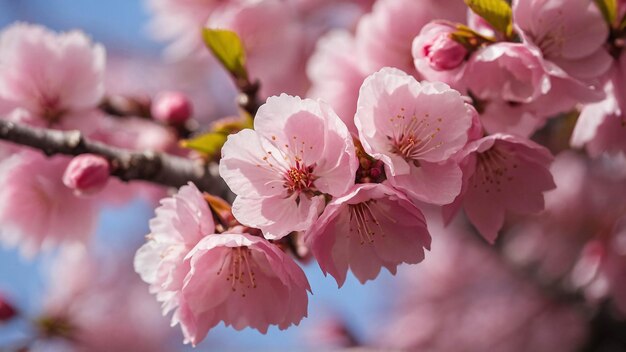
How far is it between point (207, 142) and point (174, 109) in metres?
0.46

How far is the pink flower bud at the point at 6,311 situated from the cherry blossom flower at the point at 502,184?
5.08 feet

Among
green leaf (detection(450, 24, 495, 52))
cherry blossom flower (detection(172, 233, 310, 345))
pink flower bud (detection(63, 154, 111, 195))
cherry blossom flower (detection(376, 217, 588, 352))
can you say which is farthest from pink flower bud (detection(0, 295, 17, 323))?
cherry blossom flower (detection(376, 217, 588, 352))

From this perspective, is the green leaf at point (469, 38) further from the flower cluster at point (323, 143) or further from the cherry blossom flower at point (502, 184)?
the cherry blossom flower at point (502, 184)

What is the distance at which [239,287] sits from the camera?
1.27 m

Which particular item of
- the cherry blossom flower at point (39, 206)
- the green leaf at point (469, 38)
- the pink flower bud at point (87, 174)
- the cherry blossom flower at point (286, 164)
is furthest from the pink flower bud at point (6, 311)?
the green leaf at point (469, 38)

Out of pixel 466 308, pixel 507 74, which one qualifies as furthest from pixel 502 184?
pixel 466 308

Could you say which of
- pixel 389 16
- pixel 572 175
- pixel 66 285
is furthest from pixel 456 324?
pixel 389 16

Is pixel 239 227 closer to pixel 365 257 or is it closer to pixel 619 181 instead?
pixel 365 257

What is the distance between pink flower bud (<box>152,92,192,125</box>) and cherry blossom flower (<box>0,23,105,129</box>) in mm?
202

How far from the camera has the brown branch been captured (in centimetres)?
150

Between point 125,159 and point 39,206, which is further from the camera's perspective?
point 39,206

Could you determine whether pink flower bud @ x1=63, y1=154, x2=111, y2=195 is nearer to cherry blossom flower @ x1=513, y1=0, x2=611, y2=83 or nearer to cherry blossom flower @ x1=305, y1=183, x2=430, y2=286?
cherry blossom flower @ x1=305, y1=183, x2=430, y2=286

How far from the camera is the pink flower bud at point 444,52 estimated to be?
4.08 ft

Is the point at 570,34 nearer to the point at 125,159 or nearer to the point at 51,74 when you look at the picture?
the point at 125,159
